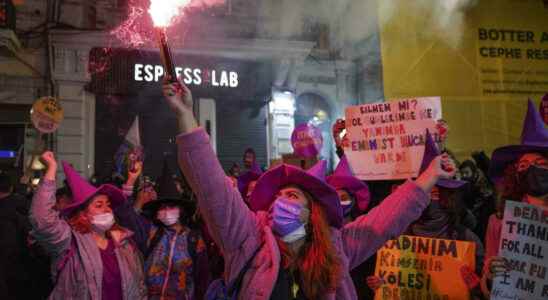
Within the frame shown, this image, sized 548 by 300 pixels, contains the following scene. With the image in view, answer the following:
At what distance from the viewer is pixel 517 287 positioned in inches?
110

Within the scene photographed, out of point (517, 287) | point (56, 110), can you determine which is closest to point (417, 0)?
point (517, 287)

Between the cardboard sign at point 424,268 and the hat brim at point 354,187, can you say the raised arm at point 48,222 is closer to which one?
the hat brim at point 354,187

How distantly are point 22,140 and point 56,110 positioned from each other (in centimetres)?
394

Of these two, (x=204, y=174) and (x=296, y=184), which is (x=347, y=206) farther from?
(x=204, y=174)

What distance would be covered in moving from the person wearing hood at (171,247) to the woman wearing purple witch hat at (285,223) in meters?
1.67

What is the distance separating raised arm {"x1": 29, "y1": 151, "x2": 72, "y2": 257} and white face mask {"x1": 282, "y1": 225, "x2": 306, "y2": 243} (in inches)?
75.6

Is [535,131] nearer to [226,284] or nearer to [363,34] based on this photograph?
[226,284]

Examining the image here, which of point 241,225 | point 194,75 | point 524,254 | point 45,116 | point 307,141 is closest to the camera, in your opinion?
point 241,225

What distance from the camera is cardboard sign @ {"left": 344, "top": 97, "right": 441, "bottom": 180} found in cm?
461

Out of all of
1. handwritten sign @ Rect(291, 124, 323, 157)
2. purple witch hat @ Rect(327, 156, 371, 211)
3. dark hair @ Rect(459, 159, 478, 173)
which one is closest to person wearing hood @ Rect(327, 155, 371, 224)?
purple witch hat @ Rect(327, 156, 371, 211)

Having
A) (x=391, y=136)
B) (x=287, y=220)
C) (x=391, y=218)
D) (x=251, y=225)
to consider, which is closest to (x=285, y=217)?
(x=287, y=220)

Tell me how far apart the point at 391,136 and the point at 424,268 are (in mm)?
1534

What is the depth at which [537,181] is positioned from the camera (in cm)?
284

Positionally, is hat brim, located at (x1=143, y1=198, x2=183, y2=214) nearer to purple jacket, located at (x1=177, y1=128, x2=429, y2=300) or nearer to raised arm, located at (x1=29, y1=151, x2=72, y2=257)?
raised arm, located at (x1=29, y1=151, x2=72, y2=257)
